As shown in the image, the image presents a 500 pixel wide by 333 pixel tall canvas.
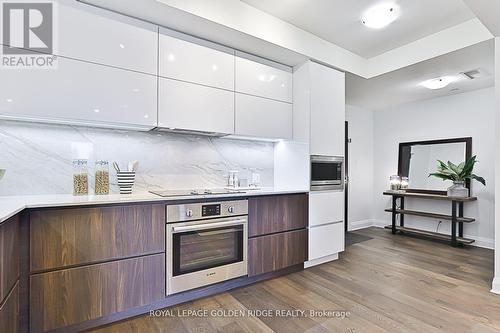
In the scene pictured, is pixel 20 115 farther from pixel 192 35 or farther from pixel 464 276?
pixel 464 276

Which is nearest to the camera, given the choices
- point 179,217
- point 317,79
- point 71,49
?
point 71,49

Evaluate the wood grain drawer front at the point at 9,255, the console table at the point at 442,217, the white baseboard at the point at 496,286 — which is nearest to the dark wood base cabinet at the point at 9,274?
the wood grain drawer front at the point at 9,255

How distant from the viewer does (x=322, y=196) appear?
2.98m

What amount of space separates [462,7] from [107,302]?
3819 mm

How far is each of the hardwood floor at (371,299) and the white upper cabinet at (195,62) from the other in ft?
6.46

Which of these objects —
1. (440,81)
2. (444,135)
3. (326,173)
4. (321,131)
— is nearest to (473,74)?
(440,81)

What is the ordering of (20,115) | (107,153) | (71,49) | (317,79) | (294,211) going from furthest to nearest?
(317,79), (294,211), (107,153), (71,49), (20,115)

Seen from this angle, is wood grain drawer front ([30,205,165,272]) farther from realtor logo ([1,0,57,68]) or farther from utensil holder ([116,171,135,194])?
realtor logo ([1,0,57,68])

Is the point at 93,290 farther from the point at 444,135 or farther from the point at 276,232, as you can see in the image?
the point at 444,135

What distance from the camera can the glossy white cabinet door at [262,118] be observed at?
2654mm

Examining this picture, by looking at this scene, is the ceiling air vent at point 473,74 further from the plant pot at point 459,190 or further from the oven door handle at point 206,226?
the oven door handle at point 206,226

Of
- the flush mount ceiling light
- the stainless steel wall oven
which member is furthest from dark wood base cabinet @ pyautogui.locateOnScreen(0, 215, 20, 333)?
the flush mount ceiling light

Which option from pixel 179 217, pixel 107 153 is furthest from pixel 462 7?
pixel 107 153

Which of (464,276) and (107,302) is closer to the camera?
(107,302)
